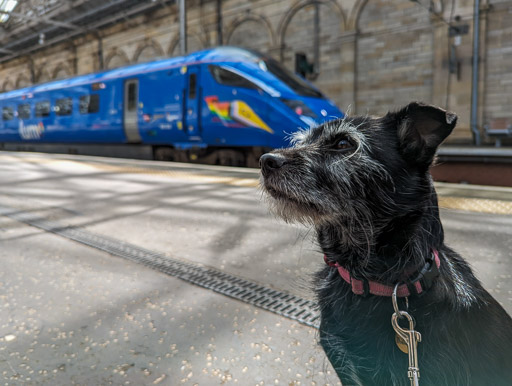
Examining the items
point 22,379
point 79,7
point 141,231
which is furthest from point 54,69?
point 22,379

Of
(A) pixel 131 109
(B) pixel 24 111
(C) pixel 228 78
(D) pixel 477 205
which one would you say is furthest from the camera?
(B) pixel 24 111

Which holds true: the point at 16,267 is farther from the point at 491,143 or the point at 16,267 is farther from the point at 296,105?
the point at 491,143

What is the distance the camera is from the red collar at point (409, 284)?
1.17m

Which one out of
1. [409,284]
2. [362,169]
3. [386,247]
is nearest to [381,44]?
[362,169]

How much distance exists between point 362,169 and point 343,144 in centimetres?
14

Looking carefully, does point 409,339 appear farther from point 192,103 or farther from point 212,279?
point 192,103

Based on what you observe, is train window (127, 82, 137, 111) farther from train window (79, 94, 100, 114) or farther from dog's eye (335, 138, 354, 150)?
dog's eye (335, 138, 354, 150)

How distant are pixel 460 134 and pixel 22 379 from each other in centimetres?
1704

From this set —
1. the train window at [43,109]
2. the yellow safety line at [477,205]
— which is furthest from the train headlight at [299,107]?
the train window at [43,109]

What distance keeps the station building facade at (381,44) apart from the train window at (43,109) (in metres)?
9.61

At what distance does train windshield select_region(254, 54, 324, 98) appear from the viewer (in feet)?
29.3

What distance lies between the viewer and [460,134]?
15.6 metres

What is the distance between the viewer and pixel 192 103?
977 centimetres

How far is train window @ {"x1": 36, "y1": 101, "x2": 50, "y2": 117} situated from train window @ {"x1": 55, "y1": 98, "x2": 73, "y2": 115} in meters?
0.73
